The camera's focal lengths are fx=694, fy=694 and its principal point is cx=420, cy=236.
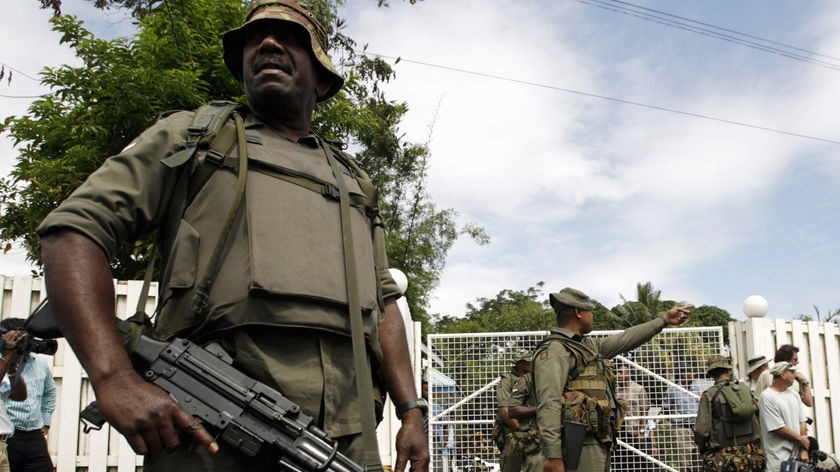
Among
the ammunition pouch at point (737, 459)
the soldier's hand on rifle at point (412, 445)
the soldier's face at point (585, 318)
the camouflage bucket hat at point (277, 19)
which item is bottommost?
the ammunition pouch at point (737, 459)

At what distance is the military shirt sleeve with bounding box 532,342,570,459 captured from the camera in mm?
4883

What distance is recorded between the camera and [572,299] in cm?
564

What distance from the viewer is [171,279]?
1.69 m

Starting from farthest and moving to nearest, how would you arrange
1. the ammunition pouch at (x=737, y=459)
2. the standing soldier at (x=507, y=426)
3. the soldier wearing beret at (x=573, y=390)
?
1. the standing soldier at (x=507, y=426)
2. the ammunition pouch at (x=737, y=459)
3. the soldier wearing beret at (x=573, y=390)

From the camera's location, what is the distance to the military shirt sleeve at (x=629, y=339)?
6.00m

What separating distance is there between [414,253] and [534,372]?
50.3ft

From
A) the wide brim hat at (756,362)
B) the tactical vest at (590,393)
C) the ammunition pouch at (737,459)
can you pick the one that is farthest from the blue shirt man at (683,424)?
the tactical vest at (590,393)

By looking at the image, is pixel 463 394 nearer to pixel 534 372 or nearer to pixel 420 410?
pixel 534 372

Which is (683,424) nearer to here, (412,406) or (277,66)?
(412,406)

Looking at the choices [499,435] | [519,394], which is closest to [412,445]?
[519,394]

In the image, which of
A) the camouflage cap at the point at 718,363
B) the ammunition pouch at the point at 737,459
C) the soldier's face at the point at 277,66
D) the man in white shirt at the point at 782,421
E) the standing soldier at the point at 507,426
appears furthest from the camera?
the camouflage cap at the point at 718,363

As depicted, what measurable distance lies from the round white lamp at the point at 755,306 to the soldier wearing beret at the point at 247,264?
6322mm

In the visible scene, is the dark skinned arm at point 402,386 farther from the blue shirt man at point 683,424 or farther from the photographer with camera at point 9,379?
the blue shirt man at point 683,424

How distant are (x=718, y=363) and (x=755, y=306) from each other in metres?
0.81
